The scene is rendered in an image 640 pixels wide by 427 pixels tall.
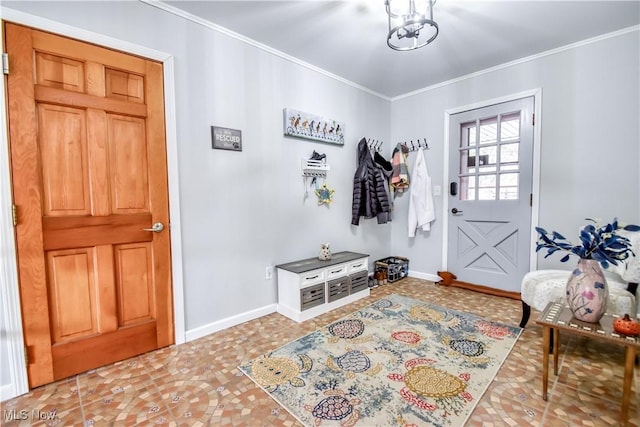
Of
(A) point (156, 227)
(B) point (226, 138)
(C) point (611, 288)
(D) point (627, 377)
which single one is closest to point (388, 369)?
(D) point (627, 377)

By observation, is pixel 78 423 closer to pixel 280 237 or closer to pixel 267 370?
pixel 267 370

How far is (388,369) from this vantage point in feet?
5.51

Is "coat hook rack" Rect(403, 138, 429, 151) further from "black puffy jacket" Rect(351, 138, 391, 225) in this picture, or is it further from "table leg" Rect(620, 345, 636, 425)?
"table leg" Rect(620, 345, 636, 425)

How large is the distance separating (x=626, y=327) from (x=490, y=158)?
2184 mm

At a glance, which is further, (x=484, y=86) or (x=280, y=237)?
(x=484, y=86)

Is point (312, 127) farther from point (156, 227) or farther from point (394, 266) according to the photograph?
point (394, 266)

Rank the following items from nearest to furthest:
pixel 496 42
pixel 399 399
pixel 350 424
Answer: pixel 350 424
pixel 399 399
pixel 496 42

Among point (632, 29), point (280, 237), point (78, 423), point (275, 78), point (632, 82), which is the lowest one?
point (78, 423)

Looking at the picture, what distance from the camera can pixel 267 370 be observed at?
169cm

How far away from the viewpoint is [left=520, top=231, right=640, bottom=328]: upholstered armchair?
1704 mm

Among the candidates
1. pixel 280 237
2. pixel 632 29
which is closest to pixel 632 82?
pixel 632 29

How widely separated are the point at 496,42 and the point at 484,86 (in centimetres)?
64

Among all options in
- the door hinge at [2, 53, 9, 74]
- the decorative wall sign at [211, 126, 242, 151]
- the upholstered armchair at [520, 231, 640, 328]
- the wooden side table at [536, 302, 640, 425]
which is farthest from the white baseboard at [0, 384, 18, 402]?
the upholstered armchair at [520, 231, 640, 328]

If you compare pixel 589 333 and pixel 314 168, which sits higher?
pixel 314 168
